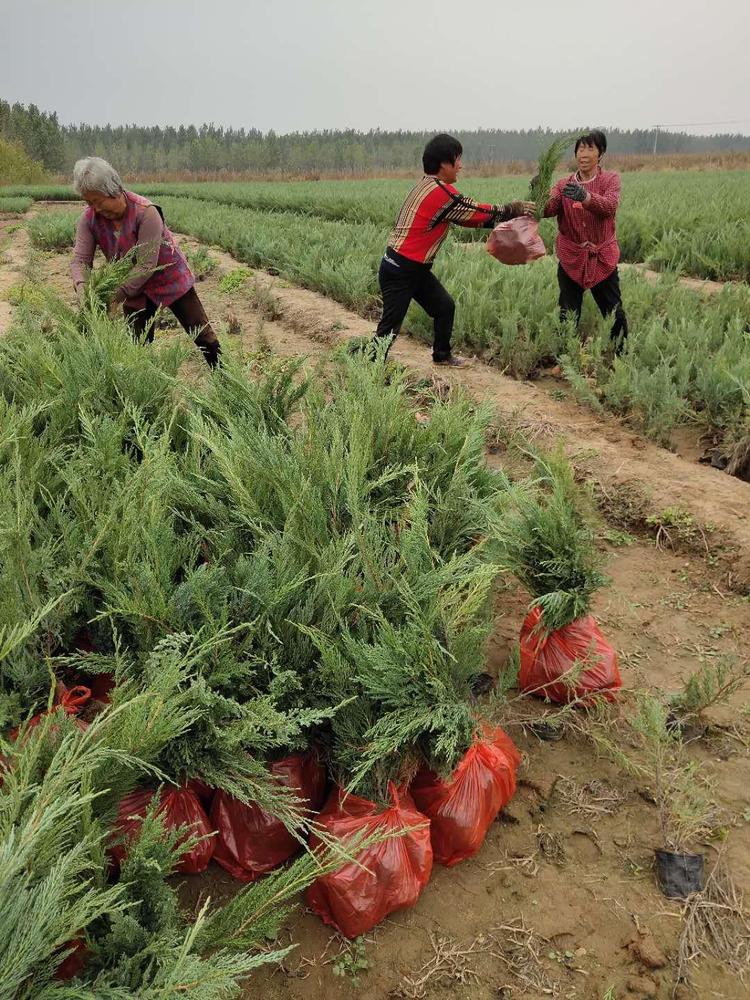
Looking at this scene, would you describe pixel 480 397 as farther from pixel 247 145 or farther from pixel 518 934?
pixel 247 145

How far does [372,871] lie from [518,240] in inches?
157

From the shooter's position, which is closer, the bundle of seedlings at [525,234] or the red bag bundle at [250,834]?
the red bag bundle at [250,834]

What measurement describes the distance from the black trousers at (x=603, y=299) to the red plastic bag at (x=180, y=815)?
15.1ft

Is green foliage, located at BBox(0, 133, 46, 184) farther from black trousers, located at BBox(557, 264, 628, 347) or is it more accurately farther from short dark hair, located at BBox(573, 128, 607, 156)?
short dark hair, located at BBox(573, 128, 607, 156)

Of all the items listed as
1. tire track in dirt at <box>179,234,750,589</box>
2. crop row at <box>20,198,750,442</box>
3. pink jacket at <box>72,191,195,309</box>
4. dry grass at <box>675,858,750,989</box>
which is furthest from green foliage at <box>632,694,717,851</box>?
pink jacket at <box>72,191,195,309</box>

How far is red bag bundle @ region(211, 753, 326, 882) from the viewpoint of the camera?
1.87 meters

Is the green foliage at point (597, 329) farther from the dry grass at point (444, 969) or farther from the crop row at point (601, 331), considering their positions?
the dry grass at point (444, 969)

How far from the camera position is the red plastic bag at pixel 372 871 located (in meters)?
1.73

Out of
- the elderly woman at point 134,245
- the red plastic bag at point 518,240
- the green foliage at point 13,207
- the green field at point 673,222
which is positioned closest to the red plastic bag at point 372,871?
the elderly woman at point 134,245

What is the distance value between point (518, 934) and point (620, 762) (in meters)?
0.67

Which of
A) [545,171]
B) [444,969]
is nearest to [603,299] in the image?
[545,171]

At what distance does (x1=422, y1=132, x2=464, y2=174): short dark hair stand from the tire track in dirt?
154 centimetres

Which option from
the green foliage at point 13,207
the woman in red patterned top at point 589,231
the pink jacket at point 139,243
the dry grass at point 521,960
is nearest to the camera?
the dry grass at point 521,960

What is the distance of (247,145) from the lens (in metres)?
86.4
